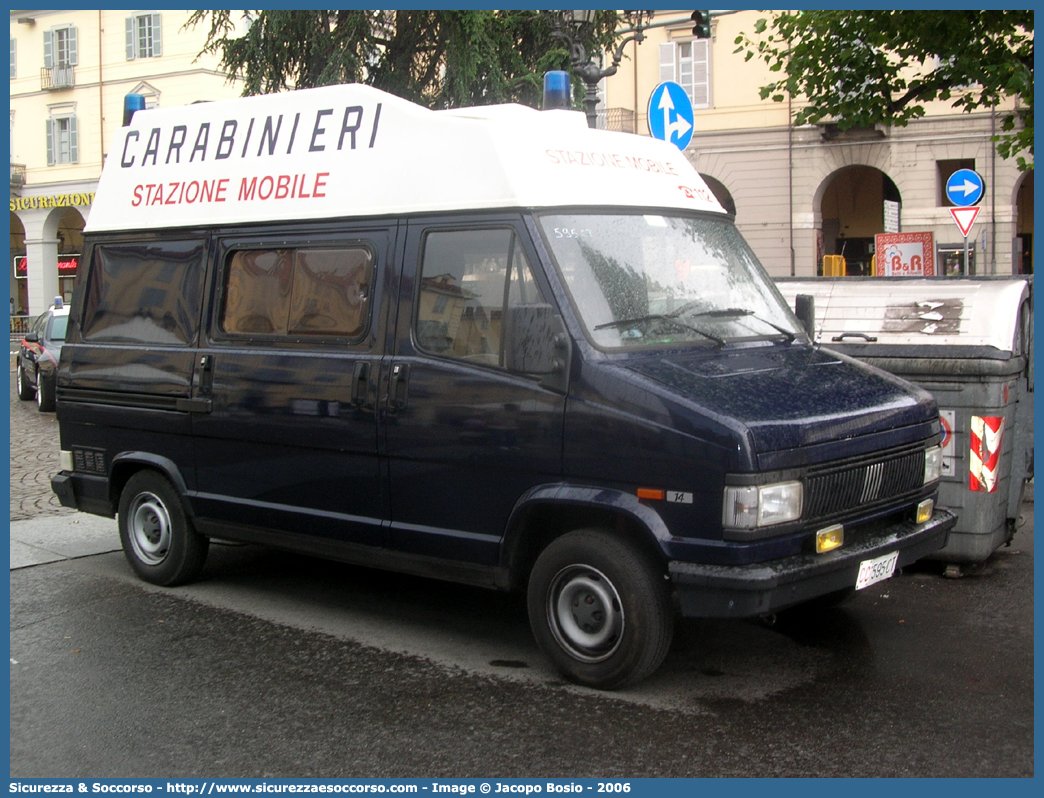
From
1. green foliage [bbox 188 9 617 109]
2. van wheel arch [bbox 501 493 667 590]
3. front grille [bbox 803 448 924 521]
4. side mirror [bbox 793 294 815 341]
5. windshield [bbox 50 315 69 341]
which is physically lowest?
van wheel arch [bbox 501 493 667 590]

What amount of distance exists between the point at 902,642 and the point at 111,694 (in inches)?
150

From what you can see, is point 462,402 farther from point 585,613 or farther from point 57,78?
point 57,78

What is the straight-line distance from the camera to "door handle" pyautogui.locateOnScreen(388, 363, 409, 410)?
573 centimetres

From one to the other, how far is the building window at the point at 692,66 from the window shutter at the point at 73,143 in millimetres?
22695

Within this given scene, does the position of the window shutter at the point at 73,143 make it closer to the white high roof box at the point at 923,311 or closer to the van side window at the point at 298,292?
the van side window at the point at 298,292

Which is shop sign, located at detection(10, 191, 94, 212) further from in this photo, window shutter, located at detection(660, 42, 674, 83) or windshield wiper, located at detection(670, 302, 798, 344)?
windshield wiper, located at detection(670, 302, 798, 344)

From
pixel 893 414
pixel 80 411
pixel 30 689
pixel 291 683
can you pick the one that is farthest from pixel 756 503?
pixel 80 411

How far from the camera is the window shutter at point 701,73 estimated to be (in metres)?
33.2

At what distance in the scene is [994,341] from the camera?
719 cm

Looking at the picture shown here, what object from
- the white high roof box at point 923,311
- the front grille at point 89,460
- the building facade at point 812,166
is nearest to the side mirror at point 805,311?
the white high roof box at point 923,311

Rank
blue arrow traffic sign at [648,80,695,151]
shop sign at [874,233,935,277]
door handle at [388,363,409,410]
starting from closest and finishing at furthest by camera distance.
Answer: door handle at [388,363,409,410] → blue arrow traffic sign at [648,80,695,151] → shop sign at [874,233,935,277]

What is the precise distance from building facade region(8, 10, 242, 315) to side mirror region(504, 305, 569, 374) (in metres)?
36.9

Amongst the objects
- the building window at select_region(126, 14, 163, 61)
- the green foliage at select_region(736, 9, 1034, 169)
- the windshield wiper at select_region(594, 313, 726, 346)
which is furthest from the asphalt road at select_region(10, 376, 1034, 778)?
the building window at select_region(126, 14, 163, 61)

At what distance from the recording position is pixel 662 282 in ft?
18.5
